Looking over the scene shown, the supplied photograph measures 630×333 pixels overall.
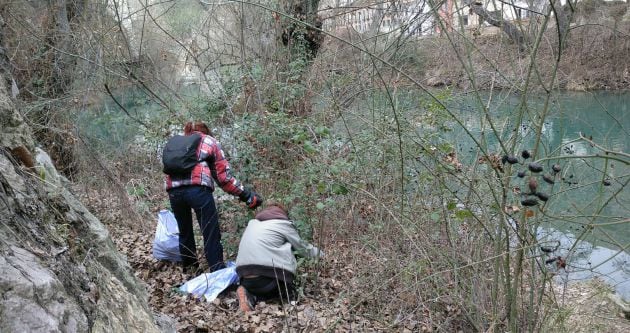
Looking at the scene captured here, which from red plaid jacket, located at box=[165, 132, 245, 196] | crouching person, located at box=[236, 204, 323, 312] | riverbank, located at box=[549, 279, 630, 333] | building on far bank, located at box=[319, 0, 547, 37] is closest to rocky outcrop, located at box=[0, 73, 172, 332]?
crouching person, located at box=[236, 204, 323, 312]

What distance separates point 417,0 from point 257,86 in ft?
7.14

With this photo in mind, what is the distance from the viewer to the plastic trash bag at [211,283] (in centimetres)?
527

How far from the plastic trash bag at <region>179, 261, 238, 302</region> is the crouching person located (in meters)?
0.21

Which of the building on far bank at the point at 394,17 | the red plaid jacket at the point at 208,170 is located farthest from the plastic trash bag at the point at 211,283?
the building on far bank at the point at 394,17

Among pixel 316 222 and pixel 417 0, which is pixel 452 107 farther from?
pixel 316 222

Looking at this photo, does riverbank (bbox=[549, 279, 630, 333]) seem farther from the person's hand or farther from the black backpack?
the black backpack

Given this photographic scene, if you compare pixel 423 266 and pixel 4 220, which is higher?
pixel 4 220

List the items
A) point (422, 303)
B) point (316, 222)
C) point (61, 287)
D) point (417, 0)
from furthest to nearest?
1. point (417, 0)
2. point (316, 222)
3. point (422, 303)
4. point (61, 287)

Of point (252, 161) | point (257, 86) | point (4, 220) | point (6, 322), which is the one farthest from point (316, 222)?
point (6, 322)

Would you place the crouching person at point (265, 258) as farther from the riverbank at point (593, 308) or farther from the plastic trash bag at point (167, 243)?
the riverbank at point (593, 308)

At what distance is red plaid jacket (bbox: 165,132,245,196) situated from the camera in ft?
17.5

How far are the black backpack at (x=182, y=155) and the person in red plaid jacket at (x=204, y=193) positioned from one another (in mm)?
52

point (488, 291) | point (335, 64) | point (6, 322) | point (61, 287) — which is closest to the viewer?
point (6, 322)

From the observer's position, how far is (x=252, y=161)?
651 centimetres
